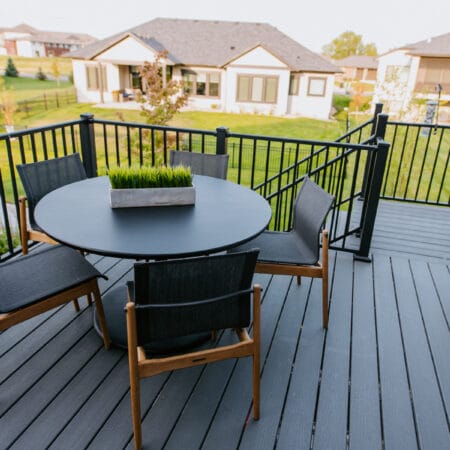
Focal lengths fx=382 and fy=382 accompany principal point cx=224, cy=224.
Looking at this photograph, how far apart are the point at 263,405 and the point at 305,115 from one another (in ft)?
71.0

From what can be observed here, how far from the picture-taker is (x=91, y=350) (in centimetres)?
217

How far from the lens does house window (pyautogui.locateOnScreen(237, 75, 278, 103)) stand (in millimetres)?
21180

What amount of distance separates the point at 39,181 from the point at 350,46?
70.7m

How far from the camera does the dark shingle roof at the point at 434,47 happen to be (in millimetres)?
24234

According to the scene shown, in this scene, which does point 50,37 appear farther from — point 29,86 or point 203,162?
point 203,162

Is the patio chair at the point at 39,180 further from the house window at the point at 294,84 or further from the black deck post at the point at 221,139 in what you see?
the house window at the point at 294,84

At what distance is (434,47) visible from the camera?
24.9m

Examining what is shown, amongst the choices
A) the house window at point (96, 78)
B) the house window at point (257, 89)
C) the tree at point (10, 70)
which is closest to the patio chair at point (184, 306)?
the house window at point (257, 89)

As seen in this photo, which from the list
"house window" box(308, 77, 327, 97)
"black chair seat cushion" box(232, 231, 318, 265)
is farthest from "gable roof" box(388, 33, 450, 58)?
"black chair seat cushion" box(232, 231, 318, 265)

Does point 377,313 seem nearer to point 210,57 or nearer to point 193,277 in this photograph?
point 193,277

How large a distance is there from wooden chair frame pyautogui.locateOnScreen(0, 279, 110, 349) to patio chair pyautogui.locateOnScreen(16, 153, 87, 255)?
0.60 m

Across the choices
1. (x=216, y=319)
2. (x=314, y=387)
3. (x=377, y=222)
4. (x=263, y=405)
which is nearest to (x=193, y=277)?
(x=216, y=319)

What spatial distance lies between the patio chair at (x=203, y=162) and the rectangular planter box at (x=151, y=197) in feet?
2.85

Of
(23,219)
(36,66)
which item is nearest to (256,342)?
(23,219)
